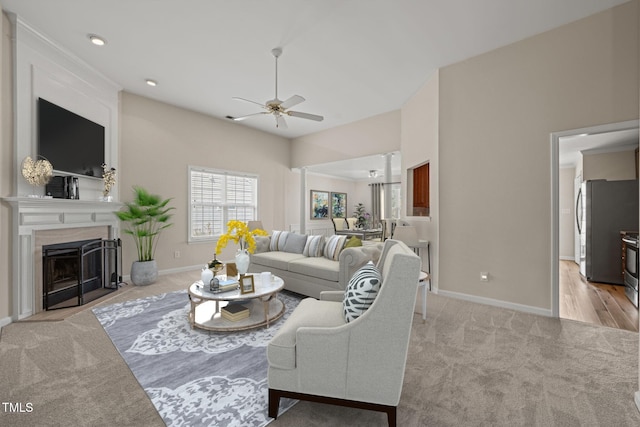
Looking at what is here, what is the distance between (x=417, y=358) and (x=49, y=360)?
305 centimetres

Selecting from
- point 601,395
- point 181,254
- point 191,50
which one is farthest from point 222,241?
point 601,395

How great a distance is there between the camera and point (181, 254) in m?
5.54

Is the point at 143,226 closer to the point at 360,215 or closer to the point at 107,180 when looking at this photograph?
the point at 107,180

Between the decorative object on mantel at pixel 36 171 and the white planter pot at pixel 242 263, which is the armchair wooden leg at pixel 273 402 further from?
the decorative object on mantel at pixel 36 171

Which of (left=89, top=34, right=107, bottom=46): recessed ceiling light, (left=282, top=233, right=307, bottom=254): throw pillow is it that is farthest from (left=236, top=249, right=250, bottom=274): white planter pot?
(left=89, top=34, right=107, bottom=46): recessed ceiling light

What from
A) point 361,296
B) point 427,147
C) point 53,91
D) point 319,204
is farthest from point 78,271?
point 319,204

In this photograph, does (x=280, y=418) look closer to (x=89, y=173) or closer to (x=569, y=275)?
(x=89, y=173)

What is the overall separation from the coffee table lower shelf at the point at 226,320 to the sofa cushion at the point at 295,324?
91cm

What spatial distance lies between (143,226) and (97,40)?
287 centimetres

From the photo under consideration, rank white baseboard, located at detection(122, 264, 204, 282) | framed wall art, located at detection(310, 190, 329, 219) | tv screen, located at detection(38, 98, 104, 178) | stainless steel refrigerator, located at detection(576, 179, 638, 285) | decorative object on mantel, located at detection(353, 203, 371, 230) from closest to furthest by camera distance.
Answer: tv screen, located at detection(38, 98, 104, 178), stainless steel refrigerator, located at detection(576, 179, 638, 285), white baseboard, located at detection(122, 264, 204, 282), framed wall art, located at detection(310, 190, 329, 219), decorative object on mantel, located at detection(353, 203, 371, 230)

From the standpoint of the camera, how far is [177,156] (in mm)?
5492

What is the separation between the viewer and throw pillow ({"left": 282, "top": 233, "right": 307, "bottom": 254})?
4703mm

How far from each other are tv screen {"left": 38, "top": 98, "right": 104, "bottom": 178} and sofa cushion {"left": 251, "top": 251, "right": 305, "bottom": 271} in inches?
107

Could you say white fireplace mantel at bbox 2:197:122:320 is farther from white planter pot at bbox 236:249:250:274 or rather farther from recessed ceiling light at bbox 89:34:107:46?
white planter pot at bbox 236:249:250:274
